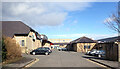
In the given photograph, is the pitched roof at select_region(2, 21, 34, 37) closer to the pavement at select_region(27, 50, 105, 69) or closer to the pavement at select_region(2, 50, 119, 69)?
the pavement at select_region(27, 50, 105, 69)

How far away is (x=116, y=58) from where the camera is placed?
625 inches

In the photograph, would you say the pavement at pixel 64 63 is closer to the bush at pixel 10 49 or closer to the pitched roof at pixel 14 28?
the bush at pixel 10 49

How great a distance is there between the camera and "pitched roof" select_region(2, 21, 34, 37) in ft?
105

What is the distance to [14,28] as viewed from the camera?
33500 mm

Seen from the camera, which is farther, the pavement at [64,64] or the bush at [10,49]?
A: the bush at [10,49]

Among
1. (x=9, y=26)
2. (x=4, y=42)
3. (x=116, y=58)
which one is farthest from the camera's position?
(x=9, y=26)

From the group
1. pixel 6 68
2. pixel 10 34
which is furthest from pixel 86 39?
pixel 6 68

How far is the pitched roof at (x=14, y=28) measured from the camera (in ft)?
105

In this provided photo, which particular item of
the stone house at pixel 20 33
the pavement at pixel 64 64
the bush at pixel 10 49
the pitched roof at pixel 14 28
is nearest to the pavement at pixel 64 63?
the pavement at pixel 64 64

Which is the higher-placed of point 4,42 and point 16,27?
point 16,27

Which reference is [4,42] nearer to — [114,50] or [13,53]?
[13,53]

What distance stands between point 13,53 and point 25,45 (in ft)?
55.3

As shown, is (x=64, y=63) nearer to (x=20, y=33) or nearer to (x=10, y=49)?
(x=10, y=49)

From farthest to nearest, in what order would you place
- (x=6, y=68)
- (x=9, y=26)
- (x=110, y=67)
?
(x=9, y=26), (x=110, y=67), (x=6, y=68)
